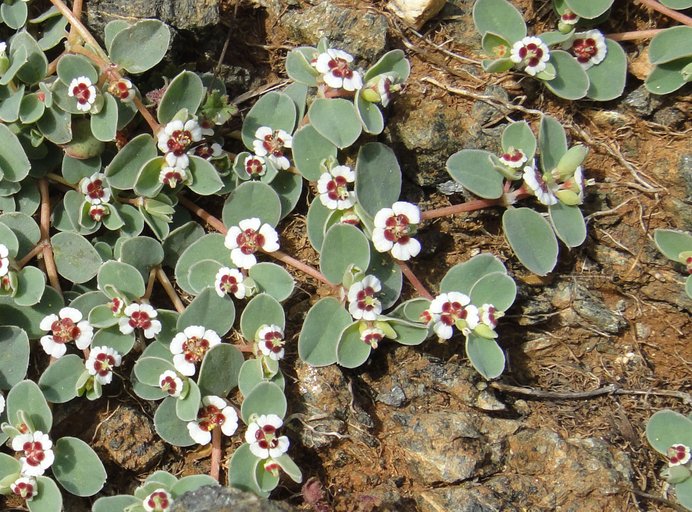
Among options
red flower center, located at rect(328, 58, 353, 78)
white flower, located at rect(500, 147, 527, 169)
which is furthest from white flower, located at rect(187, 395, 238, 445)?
white flower, located at rect(500, 147, 527, 169)

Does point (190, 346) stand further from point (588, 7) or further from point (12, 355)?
point (588, 7)

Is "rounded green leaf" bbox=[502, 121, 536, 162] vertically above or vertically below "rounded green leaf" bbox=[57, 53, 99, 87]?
below

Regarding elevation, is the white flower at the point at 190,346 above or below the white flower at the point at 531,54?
below

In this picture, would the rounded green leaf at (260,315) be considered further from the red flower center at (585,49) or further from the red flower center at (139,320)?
the red flower center at (585,49)

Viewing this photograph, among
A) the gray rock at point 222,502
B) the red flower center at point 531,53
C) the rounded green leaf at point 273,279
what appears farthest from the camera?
the red flower center at point 531,53

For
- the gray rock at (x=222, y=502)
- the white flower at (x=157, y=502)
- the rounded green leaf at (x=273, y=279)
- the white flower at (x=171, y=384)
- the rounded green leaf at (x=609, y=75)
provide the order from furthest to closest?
1. the rounded green leaf at (x=609, y=75)
2. the rounded green leaf at (x=273, y=279)
3. the white flower at (x=171, y=384)
4. the white flower at (x=157, y=502)
5. the gray rock at (x=222, y=502)

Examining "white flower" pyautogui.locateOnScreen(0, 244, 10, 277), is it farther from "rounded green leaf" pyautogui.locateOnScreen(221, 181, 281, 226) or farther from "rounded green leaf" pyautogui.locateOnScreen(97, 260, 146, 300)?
"rounded green leaf" pyautogui.locateOnScreen(221, 181, 281, 226)

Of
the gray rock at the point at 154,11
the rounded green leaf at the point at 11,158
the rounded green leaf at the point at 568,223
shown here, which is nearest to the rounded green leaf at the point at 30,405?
the rounded green leaf at the point at 11,158
